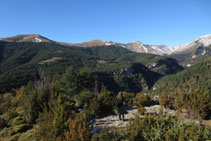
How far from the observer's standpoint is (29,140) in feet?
26.6

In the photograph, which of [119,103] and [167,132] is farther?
[119,103]

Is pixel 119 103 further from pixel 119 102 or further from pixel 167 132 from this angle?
pixel 167 132

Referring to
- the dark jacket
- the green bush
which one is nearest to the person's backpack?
the dark jacket

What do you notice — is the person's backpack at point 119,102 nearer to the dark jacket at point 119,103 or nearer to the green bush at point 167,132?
the dark jacket at point 119,103

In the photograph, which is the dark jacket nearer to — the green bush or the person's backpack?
the person's backpack

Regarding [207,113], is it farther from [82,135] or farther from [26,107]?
[26,107]

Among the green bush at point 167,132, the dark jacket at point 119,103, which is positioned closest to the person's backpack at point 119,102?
the dark jacket at point 119,103

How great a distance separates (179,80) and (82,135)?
14831 cm

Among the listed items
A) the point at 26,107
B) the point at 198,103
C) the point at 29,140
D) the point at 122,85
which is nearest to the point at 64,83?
the point at 26,107

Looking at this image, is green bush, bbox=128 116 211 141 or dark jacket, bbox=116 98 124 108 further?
dark jacket, bbox=116 98 124 108

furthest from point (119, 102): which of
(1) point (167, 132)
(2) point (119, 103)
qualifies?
(1) point (167, 132)

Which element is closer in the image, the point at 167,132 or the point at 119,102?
the point at 167,132

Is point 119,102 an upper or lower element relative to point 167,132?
lower

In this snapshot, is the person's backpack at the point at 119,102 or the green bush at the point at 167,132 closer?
the green bush at the point at 167,132
